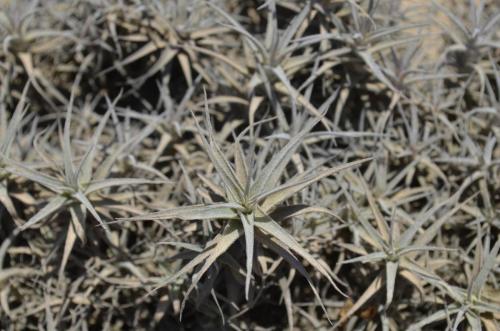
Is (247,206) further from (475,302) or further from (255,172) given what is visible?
(475,302)

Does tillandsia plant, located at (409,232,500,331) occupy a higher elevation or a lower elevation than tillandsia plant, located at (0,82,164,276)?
lower

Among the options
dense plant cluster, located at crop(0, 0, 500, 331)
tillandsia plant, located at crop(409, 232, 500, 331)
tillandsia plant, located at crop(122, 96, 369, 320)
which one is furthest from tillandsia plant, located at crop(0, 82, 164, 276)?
tillandsia plant, located at crop(409, 232, 500, 331)

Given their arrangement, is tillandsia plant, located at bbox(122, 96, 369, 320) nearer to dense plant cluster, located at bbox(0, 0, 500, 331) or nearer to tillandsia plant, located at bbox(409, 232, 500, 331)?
dense plant cluster, located at bbox(0, 0, 500, 331)

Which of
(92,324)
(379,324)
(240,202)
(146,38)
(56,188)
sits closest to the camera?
(240,202)

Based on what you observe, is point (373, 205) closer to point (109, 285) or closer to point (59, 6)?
point (109, 285)

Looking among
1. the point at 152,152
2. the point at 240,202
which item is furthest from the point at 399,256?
the point at 152,152

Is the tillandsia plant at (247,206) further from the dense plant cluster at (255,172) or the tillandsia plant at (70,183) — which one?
the tillandsia plant at (70,183)

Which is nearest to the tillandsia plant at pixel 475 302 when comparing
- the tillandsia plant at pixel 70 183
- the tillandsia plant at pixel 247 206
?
the tillandsia plant at pixel 247 206


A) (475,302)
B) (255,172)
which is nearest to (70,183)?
(255,172)
